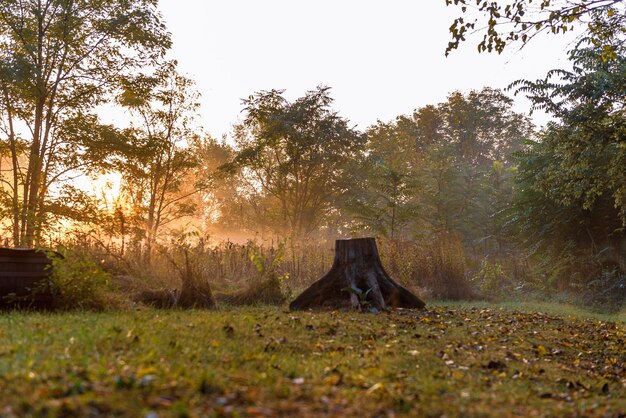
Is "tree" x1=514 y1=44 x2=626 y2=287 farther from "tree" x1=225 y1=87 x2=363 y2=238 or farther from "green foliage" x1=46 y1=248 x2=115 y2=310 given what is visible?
"tree" x1=225 y1=87 x2=363 y2=238

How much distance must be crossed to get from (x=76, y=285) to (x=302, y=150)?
22822mm

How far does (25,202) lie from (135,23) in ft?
23.6

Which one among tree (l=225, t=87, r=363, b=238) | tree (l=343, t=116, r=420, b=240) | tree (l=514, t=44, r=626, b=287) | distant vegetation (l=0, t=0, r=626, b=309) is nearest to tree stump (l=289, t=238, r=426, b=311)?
distant vegetation (l=0, t=0, r=626, b=309)

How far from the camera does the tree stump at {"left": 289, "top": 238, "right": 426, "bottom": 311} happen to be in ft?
32.9

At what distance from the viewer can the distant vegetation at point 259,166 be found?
10500 mm

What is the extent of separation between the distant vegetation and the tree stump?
1032 mm

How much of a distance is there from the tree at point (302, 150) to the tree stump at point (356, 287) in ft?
59.2

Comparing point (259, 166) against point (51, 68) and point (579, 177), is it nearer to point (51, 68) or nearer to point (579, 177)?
point (51, 68)

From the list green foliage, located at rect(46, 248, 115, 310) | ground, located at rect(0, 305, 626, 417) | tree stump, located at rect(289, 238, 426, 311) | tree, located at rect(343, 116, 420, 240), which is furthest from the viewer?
tree, located at rect(343, 116, 420, 240)

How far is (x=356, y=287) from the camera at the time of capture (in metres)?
10.3

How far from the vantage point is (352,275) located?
34.5 ft

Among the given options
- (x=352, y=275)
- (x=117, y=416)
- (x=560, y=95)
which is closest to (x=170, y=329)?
(x=117, y=416)

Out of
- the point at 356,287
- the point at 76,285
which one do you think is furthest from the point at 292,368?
the point at 356,287

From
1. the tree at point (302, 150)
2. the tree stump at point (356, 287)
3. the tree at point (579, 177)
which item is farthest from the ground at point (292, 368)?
the tree at point (302, 150)
